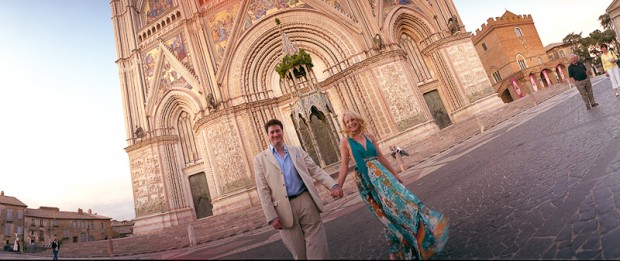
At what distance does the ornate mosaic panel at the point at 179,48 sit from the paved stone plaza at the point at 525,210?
58.2ft

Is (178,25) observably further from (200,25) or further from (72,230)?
(72,230)

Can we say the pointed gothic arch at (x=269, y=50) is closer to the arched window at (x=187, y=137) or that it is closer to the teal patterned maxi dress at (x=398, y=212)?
the arched window at (x=187, y=137)

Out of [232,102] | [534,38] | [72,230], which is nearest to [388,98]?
[232,102]

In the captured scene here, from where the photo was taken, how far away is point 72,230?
2792 centimetres

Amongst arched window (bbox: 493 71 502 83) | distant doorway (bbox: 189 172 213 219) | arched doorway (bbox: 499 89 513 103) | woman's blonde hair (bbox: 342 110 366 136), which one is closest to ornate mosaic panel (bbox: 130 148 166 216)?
distant doorway (bbox: 189 172 213 219)

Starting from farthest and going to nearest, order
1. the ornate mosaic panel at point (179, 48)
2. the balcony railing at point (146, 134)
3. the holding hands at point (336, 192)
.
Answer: the ornate mosaic panel at point (179, 48) < the balcony railing at point (146, 134) < the holding hands at point (336, 192)

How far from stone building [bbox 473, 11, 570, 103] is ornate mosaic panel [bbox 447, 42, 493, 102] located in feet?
70.3

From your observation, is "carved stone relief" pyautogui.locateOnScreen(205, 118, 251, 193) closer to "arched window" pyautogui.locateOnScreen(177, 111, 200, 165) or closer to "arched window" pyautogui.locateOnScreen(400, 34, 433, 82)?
"arched window" pyautogui.locateOnScreen(177, 111, 200, 165)

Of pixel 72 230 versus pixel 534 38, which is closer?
pixel 72 230

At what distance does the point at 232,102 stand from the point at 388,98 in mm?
9518

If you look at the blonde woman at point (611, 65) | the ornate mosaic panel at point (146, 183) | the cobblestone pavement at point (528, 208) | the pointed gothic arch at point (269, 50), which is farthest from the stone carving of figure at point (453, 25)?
the ornate mosaic panel at point (146, 183)

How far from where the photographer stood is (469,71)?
17.5m

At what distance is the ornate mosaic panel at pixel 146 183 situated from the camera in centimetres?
1738

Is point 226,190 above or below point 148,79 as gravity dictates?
below
